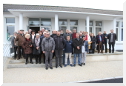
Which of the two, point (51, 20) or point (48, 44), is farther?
point (51, 20)

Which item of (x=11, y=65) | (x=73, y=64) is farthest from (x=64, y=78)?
(x=11, y=65)

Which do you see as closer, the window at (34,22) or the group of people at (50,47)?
the group of people at (50,47)

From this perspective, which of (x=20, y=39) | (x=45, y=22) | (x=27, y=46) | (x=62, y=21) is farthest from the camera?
(x=62, y=21)

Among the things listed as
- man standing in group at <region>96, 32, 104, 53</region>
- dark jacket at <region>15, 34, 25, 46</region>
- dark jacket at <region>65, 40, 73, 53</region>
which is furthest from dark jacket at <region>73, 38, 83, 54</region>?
dark jacket at <region>15, 34, 25, 46</region>

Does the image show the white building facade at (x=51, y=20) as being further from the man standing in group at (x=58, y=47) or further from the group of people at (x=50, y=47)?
the man standing in group at (x=58, y=47)

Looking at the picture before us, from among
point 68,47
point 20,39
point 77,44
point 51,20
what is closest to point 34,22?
point 51,20

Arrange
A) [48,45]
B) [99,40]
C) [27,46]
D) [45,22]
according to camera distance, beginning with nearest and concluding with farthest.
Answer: [48,45] < [27,46] < [99,40] < [45,22]

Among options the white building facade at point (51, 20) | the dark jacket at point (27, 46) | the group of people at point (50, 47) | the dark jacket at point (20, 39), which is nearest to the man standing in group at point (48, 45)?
the group of people at point (50, 47)

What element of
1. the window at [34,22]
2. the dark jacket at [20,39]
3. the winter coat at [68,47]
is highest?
the window at [34,22]

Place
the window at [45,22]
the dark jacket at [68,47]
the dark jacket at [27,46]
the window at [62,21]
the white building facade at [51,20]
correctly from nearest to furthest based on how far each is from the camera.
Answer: the dark jacket at [27,46] < the dark jacket at [68,47] < the white building facade at [51,20] < the window at [45,22] < the window at [62,21]

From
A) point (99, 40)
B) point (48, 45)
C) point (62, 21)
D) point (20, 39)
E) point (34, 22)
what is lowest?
point (48, 45)

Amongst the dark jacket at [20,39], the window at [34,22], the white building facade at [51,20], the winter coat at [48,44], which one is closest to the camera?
the winter coat at [48,44]

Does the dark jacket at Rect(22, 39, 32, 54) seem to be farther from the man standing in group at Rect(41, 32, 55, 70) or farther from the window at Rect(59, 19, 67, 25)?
the window at Rect(59, 19, 67, 25)

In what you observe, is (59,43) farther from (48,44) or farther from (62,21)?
(62,21)
